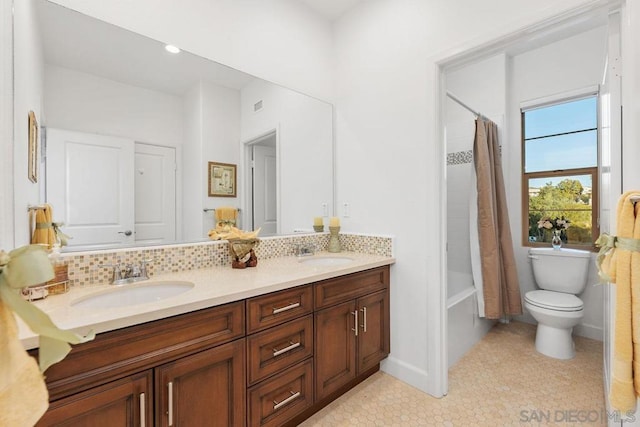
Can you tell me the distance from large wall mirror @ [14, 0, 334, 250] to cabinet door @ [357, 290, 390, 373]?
31.4 inches

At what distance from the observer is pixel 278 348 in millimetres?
1413

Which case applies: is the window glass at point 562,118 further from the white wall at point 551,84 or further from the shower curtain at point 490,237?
the shower curtain at point 490,237

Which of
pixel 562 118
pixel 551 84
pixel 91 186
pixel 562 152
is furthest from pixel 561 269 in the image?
pixel 91 186

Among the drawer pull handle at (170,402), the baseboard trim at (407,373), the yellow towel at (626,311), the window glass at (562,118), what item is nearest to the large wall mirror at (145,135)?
the drawer pull handle at (170,402)

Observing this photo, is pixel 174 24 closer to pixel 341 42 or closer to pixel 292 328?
pixel 341 42

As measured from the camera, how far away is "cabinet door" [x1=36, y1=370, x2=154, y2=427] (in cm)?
87

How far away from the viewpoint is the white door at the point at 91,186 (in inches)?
51.7

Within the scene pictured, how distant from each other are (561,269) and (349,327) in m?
2.11

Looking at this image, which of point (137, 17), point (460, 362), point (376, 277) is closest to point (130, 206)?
point (137, 17)

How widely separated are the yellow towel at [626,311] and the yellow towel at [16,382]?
151 centimetres

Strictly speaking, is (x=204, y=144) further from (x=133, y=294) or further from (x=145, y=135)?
(x=133, y=294)

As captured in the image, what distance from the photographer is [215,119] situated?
1864 mm

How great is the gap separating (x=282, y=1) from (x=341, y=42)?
21.2 inches

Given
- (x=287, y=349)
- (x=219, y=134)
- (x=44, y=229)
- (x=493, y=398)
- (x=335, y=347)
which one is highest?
(x=219, y=134)
